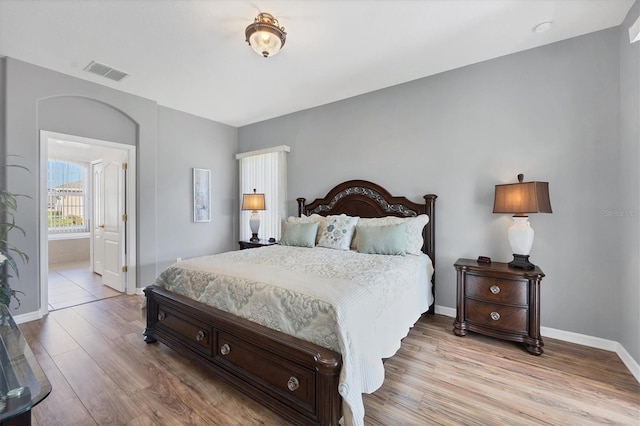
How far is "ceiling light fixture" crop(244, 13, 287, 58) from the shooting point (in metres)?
2.17

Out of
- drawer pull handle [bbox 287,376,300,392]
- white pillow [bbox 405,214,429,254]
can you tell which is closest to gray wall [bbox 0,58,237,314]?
drawer pull handle [bbox 287,376,300,392]

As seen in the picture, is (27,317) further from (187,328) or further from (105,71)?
(105,71)

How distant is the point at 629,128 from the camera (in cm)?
218

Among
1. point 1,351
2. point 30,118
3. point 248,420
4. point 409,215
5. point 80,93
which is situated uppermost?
point 80,93

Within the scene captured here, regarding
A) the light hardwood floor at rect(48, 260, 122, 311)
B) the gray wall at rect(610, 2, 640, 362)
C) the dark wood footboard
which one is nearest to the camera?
the dark wood footboard

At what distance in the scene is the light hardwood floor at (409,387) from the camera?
5.40ft

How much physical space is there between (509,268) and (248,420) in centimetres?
246

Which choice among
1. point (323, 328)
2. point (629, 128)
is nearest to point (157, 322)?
point (323, 328)

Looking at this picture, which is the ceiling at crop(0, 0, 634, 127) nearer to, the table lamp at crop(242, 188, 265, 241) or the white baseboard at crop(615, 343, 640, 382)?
the table lamp at crop(242, 188, 265, 241)

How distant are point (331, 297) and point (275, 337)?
42cm

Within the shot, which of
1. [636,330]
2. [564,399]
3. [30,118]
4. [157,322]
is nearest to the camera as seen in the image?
[564,399]

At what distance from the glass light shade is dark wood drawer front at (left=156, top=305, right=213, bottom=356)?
2.24 meters

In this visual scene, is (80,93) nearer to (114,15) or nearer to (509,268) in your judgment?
(114,15)

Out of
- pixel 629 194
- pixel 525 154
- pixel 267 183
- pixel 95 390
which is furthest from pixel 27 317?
pixel 629 194
